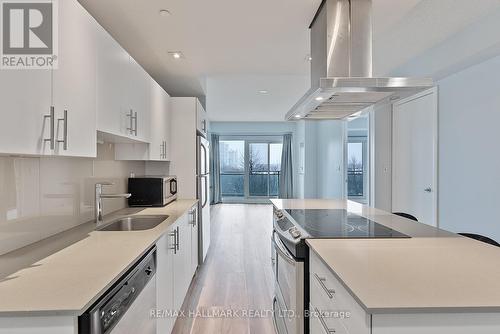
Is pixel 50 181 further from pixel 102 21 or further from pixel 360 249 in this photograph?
pixel 360 249

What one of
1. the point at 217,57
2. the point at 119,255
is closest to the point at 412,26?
the point at 217,57

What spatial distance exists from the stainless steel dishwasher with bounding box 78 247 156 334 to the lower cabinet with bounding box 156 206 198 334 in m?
0.15

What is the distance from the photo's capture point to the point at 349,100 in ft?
6.80

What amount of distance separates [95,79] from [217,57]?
157 centimetres

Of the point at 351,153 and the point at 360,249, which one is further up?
the point at 351,153

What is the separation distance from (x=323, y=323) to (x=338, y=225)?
764 mm

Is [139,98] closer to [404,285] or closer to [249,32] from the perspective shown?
[249,32]

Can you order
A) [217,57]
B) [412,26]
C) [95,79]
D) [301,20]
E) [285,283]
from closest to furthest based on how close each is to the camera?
1. [95,79]
2. [285,283]
3. [301,20]
4. [412,26]
5. [217,57]

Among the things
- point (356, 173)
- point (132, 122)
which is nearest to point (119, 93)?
point (132, 122)

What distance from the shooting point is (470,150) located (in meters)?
3.23

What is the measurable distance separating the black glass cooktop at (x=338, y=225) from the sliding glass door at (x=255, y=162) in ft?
24.2

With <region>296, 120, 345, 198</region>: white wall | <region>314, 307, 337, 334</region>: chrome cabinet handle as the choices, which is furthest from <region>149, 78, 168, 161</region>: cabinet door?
<region>296, 120, 345, 198</region>: white wall

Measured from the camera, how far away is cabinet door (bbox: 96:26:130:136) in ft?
5.75

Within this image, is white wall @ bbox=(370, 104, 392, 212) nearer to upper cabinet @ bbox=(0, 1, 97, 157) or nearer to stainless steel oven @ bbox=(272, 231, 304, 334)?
stainless steel oven @ bbox=(272, 231, 304, 334)
